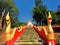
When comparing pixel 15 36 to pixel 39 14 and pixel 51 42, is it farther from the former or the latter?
pixel 39 14

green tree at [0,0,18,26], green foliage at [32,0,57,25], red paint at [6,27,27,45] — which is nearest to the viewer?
red paint at [6,27,27,45]

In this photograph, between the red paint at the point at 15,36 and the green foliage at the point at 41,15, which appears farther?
the green foliage at the point at 41,15

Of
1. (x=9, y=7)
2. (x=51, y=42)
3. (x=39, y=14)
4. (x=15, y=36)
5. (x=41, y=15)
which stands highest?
(x=9, y=7)

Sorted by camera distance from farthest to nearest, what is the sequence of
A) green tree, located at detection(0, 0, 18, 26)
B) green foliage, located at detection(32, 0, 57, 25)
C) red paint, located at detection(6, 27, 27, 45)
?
green tree, located at detection(0, 0, 18, 26)
green foliage, located at detection(32, 0, 57, 25)
red paint, located at detection(6, 27, 27, 45)

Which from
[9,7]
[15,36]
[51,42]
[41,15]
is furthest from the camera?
[9,7]

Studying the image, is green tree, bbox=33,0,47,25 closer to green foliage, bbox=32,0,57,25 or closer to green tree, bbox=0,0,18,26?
green foliage, bbox=32,0,57,25

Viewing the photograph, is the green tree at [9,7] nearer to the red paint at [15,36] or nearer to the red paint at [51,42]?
the red paint at [15,36]

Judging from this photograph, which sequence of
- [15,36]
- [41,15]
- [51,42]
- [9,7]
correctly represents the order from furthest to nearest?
[9,7]
[41,15]
[15,36]
[51,42]

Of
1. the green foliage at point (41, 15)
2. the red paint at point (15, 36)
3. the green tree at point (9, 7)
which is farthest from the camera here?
the green tree at point (9, 7)

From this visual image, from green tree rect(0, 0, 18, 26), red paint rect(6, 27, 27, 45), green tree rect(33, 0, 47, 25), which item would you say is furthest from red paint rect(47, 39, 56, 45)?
green tree rect(0, 0, 18, 26)

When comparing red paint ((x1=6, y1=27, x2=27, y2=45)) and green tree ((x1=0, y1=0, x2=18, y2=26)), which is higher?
green tree ((x1=0, y1=0, x2=18, y2=26))

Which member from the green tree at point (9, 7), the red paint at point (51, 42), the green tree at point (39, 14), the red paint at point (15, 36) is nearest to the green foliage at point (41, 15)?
the green tree at point (39, 14)

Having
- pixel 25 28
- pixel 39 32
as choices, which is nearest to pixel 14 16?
pixel 25 28

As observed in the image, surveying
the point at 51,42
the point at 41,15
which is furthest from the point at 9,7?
the point at 51,42
